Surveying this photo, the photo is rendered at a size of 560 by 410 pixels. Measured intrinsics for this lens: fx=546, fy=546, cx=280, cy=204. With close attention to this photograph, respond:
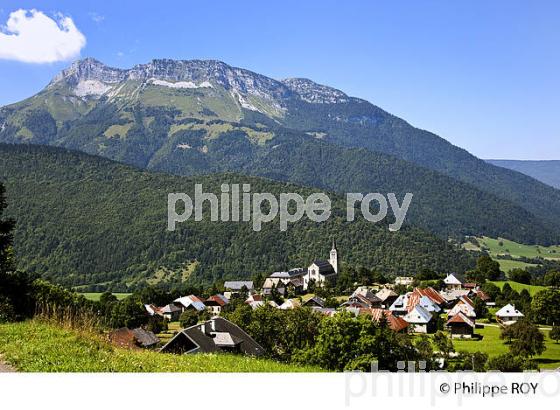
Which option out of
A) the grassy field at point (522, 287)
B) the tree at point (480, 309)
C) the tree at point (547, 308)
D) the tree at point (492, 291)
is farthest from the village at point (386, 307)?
the grassy field at point (522, 287)

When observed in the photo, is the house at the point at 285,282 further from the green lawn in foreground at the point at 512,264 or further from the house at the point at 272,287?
the green lawn in foreground at the point at 512,264

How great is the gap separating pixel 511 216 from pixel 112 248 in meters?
141

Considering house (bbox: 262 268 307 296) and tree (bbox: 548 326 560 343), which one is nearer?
tree (bbox: 548 326 560 343)

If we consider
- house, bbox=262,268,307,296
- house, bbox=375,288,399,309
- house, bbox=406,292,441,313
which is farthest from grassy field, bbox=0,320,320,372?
house, bbox=262,268,307,296

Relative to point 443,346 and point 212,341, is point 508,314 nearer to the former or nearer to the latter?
point 443,346

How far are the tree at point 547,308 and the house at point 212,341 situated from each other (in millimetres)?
26566

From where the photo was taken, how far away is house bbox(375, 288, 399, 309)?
4725 centimetres

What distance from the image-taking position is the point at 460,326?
34.4 meters

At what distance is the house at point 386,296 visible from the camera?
47250 millimetres

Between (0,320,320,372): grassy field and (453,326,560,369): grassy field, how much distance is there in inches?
868

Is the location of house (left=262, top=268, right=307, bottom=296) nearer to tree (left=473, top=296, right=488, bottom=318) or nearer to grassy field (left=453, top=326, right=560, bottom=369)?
tree (left=473, top=296, right=488, bottom=318)

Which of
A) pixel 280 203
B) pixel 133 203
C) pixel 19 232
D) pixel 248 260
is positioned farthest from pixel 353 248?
pixel 19 232
